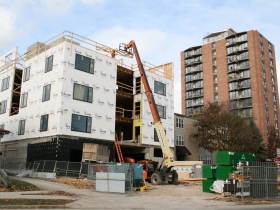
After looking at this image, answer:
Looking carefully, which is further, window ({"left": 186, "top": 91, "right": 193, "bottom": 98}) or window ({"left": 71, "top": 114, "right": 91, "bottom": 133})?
window ({"left": 186, "top": 91, "right": 193, "bottom": 98})

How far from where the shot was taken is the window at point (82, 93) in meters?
31.5

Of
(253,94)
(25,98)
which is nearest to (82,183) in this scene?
(25,98)

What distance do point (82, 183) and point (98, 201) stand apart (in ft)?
28.8

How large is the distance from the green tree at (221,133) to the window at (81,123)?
864 inches

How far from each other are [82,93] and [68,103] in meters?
2.18

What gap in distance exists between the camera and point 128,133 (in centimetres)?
4162

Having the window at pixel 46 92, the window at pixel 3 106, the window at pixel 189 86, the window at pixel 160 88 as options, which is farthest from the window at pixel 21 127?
the window at pixel 189 86

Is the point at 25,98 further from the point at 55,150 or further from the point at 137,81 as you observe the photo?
the point at 137,81

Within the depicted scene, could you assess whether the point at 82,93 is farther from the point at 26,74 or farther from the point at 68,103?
the point at 26,74

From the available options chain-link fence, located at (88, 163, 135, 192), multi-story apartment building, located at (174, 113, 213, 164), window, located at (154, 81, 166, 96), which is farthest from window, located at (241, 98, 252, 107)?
chain-link fence, located at (88, 163, 135, 192)

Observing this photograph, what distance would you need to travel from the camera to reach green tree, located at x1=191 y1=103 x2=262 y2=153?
48147 millimetres

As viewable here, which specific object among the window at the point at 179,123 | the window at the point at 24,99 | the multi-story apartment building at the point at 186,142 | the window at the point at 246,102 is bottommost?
the multi-story apartment building at the point at 186,142

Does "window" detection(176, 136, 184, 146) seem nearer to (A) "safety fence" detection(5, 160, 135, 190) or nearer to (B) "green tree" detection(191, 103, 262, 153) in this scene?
(B) "green tree" detection(191, 103, 262, 153)

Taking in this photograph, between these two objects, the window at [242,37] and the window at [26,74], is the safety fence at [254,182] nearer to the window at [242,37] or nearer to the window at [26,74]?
the window at [26,74]
